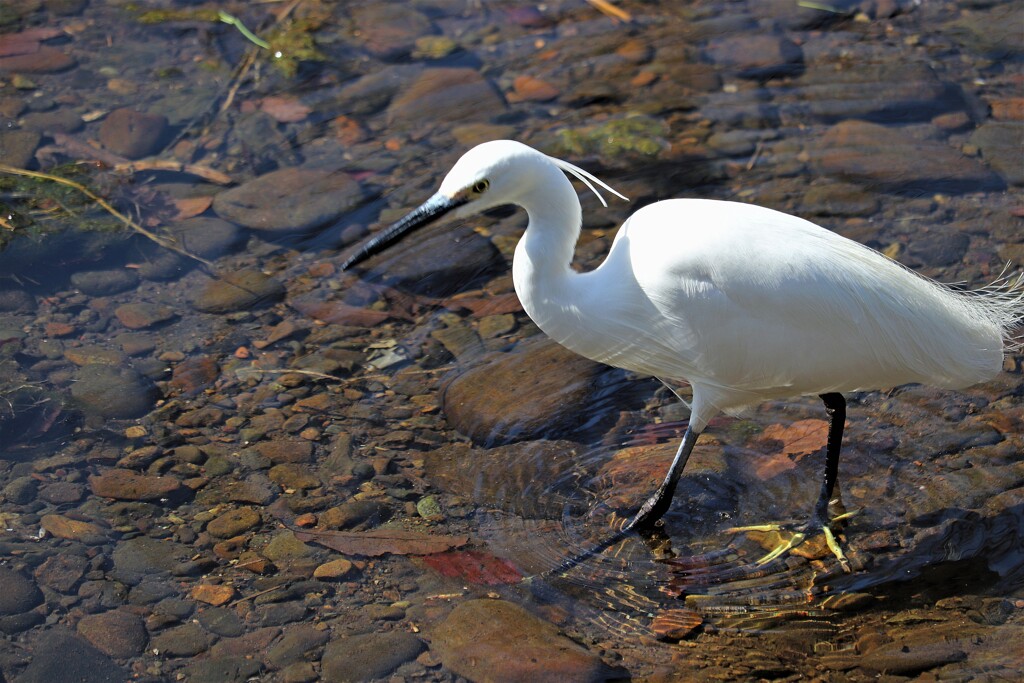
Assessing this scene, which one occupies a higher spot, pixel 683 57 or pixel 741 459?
pixel 683 57

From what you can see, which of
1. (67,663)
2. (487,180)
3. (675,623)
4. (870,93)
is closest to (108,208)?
(67,663)

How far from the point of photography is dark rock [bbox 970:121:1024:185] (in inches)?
222

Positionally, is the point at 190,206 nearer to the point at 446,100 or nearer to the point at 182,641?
the point at 446,100

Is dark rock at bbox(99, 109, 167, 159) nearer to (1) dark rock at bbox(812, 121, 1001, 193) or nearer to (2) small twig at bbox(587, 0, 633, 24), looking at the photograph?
(2) small twig at bbox(587, 0, 633, 24)

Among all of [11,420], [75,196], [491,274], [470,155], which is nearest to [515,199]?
[470,155]

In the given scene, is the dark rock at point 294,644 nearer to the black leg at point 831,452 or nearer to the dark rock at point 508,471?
the dark rock at point 508,471

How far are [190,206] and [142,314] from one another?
0.88 meters

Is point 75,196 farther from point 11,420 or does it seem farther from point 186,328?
point 11,420

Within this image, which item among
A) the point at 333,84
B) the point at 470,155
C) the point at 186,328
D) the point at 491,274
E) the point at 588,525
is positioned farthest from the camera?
the point at 333,84

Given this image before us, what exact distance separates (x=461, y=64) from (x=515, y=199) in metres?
3.54

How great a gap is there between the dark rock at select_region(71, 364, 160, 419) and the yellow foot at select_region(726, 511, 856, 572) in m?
2.45

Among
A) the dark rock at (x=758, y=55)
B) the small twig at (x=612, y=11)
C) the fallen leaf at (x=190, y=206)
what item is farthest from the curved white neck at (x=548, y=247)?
the small twig at (x=612, y=11)

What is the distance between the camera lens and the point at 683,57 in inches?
266

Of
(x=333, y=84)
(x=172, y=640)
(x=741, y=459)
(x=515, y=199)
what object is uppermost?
(x=515, y=199)
